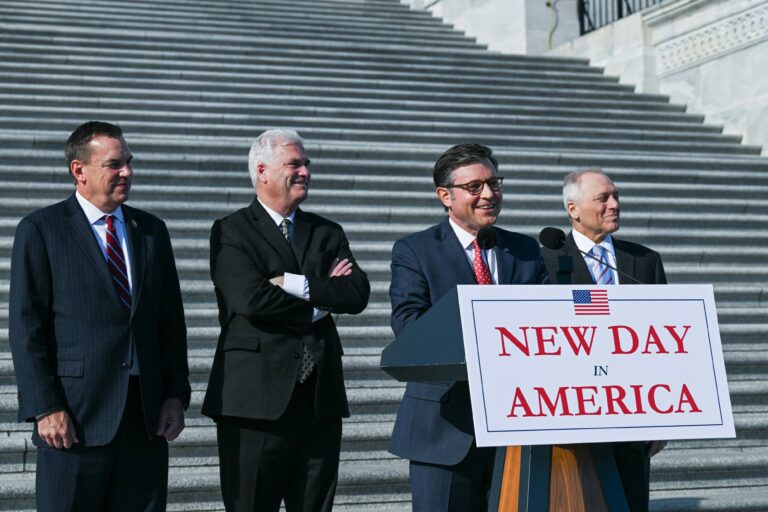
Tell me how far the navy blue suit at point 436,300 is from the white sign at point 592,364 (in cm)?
57

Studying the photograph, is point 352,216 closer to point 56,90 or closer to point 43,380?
point 56,90

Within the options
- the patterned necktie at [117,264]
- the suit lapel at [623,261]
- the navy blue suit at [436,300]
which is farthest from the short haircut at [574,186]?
the patterned necktie at [117,264]

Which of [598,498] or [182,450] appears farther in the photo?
[182,450]

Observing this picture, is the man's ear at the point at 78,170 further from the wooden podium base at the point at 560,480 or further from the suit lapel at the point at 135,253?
the wooden podium base at the point at 560,480

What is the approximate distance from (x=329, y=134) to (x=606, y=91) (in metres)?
3.95

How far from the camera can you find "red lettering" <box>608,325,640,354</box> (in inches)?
127

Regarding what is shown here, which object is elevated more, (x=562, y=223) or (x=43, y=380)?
(x=562, y=223)

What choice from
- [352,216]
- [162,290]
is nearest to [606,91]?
[352,216]

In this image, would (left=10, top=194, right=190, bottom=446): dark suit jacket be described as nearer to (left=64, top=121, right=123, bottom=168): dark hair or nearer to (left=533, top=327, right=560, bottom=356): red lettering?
(left=64, top=121, right=123, bottom=168): dark hair

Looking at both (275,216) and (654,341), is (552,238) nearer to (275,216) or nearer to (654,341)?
(654,341)

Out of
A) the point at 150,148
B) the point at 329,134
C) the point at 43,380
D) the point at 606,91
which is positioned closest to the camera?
the point at 43,380

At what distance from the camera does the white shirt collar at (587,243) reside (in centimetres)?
445

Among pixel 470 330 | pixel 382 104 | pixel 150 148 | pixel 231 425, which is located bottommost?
pixel 231 425

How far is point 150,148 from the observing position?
8.80 metres
